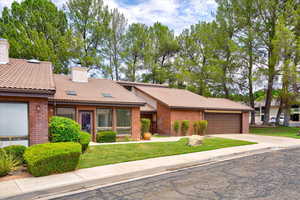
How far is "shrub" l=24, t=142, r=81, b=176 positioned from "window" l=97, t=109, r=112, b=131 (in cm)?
708

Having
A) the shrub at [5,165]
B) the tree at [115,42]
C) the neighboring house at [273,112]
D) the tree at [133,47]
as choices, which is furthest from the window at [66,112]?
the neighboring house at [273,112]

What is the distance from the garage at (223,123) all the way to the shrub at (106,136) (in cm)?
983

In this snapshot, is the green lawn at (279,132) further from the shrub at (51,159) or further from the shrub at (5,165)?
Result: the shrub at (5,165)

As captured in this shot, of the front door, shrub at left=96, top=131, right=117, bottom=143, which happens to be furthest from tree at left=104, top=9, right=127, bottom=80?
shrub at left=96, top=131, right=117, bottom=143

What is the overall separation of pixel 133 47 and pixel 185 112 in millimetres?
17699

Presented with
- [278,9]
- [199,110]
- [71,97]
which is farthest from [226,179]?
[278,9]

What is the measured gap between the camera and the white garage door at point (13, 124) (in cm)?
834

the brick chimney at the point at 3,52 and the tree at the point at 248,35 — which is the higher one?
the tree at the point at 248,35

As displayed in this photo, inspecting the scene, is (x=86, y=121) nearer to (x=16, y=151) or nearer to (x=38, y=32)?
(x=16, y=151)

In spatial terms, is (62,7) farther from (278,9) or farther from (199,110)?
(278,9)

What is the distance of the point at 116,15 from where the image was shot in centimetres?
3097

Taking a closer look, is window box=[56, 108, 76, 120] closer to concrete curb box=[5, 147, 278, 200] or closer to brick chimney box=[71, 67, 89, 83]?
brick chimney box=[71, 67, 89, 83]

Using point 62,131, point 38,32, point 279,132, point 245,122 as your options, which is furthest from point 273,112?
point 62,131

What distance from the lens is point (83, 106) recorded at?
13.6 meters
